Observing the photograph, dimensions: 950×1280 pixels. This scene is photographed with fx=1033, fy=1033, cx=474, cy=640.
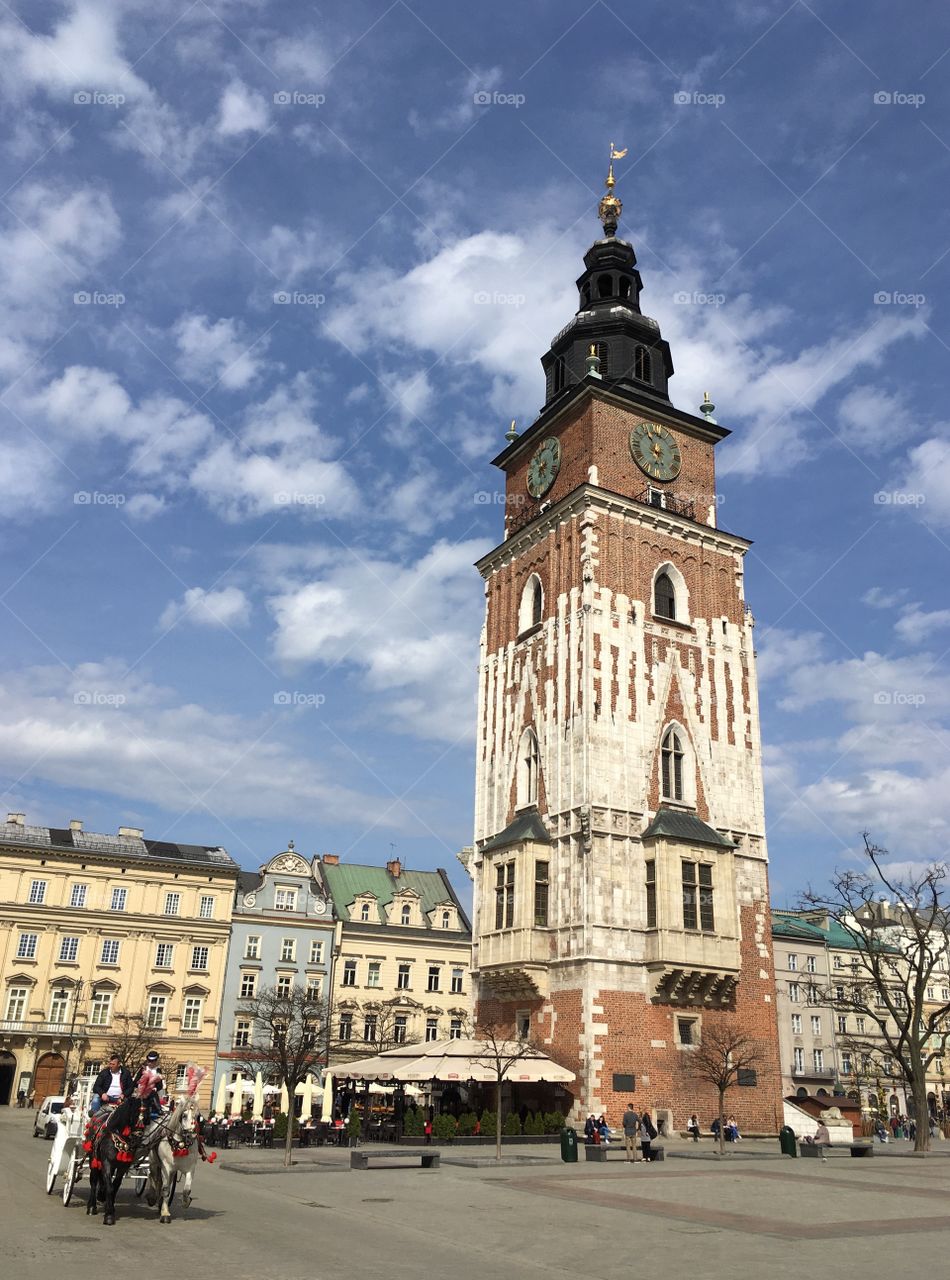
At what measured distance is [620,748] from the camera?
125ft

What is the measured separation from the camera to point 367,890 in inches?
2813

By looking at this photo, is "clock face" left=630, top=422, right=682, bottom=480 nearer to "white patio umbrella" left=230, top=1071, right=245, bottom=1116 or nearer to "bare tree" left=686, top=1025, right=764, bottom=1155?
"bare tree" left=686, top=1025, right=764, bottom=1155

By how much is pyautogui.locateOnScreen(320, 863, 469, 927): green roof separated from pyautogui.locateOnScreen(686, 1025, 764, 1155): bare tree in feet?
119

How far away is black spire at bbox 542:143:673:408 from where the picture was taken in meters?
45.5

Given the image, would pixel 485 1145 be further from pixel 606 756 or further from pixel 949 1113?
pixel 949 1113

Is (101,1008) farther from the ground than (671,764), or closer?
closer

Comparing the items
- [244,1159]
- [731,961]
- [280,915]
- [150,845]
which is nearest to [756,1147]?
[731,961]

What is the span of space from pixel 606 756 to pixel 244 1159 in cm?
1790

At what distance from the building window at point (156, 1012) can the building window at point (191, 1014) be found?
1.21m

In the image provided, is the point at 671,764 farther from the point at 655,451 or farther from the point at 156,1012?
the point at 156,1012

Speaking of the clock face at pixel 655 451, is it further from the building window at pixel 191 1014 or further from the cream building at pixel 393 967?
the building window at pixel 191 1014

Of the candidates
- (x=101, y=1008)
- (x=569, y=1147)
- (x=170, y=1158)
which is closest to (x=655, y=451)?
(x=569, y=1147)

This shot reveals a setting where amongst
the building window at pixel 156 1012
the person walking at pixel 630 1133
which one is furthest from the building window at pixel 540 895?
the building window at pixel 156 1012

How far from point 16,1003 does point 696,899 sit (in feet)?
138
